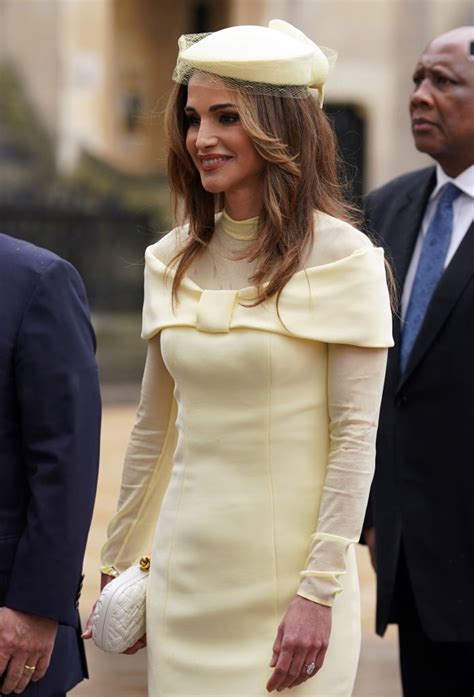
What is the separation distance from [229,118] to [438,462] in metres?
1.40

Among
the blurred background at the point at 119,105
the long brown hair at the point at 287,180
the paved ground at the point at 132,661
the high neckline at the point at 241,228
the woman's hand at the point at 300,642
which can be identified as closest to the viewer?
the woman's hand at the point at 300,642

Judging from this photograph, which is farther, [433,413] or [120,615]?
[433,413]

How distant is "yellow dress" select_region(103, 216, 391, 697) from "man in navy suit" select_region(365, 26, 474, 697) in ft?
3.65

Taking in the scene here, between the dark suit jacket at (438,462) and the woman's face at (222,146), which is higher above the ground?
the woman's face at (222,146)

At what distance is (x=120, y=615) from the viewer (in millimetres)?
3014

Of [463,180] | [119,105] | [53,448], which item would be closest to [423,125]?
[463,180]

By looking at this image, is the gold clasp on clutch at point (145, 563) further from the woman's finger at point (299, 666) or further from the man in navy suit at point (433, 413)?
the man in navy suit at point (433, 413)

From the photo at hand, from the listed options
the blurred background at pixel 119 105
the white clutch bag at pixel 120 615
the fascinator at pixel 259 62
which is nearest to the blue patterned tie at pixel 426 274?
the fascinator at pixel 259 62

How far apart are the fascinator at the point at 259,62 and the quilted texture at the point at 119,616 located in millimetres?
975

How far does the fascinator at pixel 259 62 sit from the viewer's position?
2963 millimetres

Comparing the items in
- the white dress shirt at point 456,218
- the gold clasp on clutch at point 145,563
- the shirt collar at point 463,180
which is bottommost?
the gold clasp on clutch at point 145,563

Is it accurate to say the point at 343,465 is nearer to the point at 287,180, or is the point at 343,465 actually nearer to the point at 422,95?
the point at 287,180

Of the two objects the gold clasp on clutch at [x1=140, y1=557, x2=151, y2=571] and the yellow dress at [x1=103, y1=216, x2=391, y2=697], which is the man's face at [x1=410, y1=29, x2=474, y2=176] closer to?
the yellow dress at [x1=103, y1=216, x2=391, y2=697]

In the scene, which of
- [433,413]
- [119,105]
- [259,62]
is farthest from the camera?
[119,105]
